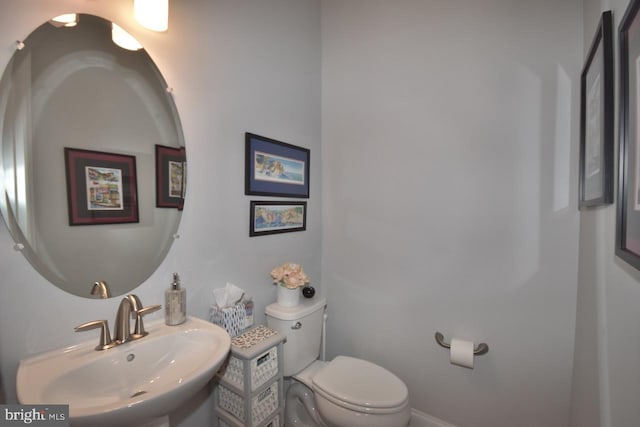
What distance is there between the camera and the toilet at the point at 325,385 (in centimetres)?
128

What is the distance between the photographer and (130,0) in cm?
104

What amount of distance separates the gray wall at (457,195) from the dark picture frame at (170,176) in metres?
1.03

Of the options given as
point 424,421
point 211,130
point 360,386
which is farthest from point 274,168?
point 424,421

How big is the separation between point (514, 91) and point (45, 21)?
1.88 m

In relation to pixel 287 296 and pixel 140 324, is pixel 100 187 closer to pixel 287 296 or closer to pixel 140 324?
pixel 140 324

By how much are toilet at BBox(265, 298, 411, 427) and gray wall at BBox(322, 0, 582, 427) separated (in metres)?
0.35

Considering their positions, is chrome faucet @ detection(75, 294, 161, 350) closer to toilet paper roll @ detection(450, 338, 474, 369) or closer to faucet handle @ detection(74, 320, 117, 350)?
faucet handle @ detection(74, 320, 117, 350)

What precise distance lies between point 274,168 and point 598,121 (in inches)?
53.9

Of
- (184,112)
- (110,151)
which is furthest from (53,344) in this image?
(184,112)

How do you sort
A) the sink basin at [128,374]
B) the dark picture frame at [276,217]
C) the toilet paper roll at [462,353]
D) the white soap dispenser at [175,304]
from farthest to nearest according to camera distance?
the dark picture frame at [276,217], the toilet paper roll at [462,353], the white soap dispenser at [175,304], the sink basin at [128,374]

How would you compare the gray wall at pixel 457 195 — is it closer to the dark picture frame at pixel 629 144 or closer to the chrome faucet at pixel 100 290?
the dark picture frame at pixel 629 144

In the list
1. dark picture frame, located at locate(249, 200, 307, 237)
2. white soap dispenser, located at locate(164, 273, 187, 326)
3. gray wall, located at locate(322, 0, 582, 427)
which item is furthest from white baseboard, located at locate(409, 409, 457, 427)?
white soap dispenser, located at locate(164, 273, 187, 326)

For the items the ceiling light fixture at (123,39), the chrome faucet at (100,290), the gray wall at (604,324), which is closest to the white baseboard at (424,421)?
the gray wall at (604,324)

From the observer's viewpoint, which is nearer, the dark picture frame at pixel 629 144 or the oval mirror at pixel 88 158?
the dark picture frame at pixel 629 144
